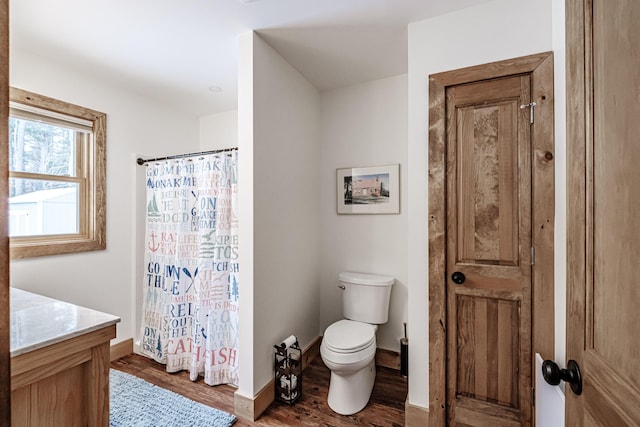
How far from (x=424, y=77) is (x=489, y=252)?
1.07 meters

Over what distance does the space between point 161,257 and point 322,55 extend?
2093mm

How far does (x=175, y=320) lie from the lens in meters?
2.33

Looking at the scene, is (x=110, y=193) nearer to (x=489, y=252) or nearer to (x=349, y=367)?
(x=349, y=367)

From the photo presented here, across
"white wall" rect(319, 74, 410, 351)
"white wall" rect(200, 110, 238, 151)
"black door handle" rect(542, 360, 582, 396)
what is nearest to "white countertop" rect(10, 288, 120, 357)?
"black door handle" rect(542, 360, 582, 396)

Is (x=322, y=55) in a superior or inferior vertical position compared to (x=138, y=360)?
superior

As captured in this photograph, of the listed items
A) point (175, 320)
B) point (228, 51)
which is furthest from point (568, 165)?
point (175, 320)

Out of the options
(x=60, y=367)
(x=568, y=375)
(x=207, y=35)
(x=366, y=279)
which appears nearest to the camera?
(x=568, y=375)

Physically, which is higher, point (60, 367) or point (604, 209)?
point (604, 209)

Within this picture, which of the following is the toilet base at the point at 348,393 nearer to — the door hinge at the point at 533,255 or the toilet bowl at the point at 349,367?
the toilet bowl at the point at 349,367

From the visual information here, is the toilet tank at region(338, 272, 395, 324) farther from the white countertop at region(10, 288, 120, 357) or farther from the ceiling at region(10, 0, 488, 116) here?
the ceiling at region(10, 0, 488, 116)

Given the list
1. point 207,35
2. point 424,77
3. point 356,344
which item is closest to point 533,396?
point 356,344

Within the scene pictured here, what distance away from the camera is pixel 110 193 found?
8.11 ft

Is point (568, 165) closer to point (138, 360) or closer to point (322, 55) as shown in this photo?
point (322, 55)

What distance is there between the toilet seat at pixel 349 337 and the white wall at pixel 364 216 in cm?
46
